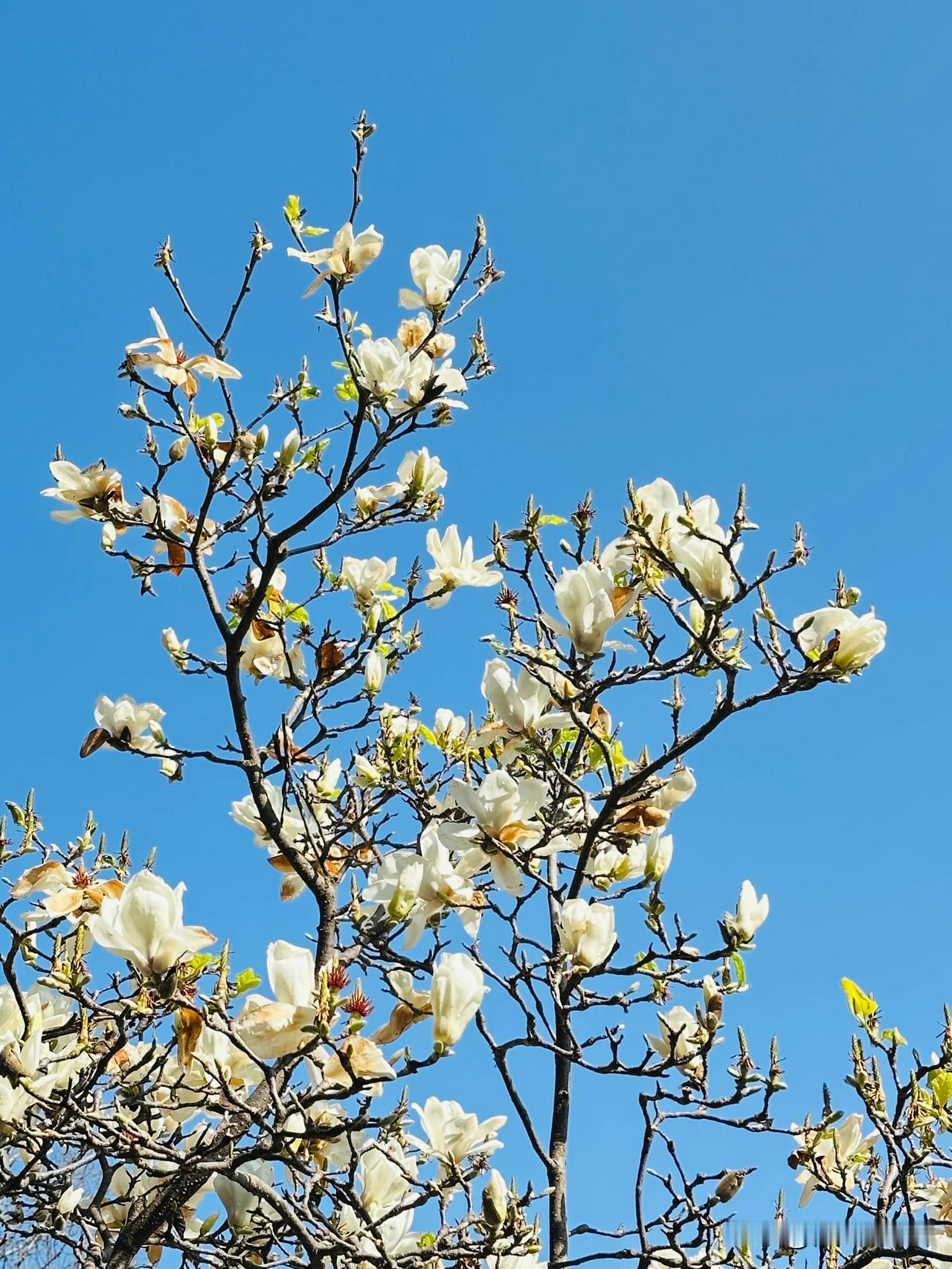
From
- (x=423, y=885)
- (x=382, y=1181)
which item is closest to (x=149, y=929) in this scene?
(x=423, y=885)

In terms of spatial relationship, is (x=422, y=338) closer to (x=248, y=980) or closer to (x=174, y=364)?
(x=174, y=364)

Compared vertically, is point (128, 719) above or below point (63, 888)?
above

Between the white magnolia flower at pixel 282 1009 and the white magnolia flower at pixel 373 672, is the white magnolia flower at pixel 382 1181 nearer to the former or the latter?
the white magnolia flower at pixel 282 1009

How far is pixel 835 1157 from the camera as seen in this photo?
280cm

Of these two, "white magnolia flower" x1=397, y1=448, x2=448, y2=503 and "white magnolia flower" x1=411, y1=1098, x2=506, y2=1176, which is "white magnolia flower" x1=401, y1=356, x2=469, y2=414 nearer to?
"white magnolia flower" x1=397, y1=448, x2=448, y2=503

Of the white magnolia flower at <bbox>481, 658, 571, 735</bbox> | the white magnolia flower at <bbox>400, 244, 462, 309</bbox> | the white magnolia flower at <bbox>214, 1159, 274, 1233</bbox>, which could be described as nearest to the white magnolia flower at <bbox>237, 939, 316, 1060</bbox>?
the white magnolia flower at <bbox>214, 1159, 274, 1233</bbox>

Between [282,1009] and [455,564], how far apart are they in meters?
1.52

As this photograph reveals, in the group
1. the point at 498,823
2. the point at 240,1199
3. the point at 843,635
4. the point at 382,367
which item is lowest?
the point at 240,1199

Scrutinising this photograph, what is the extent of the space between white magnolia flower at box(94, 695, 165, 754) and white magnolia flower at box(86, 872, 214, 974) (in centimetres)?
117

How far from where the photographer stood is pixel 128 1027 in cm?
262

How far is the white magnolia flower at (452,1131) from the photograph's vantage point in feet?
7.07

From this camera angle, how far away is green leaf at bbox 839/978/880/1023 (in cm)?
264

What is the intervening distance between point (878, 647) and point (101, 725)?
1.87 meters

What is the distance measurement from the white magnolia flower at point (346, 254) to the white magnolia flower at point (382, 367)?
18 centimetres
